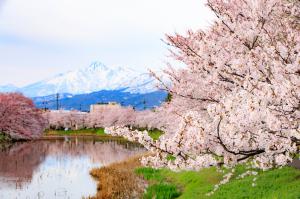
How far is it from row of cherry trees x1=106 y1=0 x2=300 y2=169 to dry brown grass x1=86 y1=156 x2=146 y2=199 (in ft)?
35.7

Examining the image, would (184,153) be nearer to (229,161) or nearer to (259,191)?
(229,161)

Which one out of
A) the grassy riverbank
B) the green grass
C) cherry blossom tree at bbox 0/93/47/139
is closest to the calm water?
the grassy riverbank

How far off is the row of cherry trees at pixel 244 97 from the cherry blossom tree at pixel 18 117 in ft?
172

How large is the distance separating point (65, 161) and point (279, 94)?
1481 inches

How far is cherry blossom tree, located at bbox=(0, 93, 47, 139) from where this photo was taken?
204 ft

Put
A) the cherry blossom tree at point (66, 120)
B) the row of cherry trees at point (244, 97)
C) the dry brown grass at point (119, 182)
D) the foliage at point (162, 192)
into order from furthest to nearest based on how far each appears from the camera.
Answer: the cherry blossom tree at point (66, 120), the dry brown grass at point (119, 182), the foliage at point (162, 192), the row of cherry trees at point (244, 97)

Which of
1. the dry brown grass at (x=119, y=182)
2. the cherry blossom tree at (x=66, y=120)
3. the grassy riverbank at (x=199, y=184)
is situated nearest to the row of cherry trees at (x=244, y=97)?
the grassy riverbank at (x=199, y=184)

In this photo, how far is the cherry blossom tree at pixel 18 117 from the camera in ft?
204

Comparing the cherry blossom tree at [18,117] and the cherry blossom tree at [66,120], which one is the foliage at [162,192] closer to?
the cherry blossom tree at [18,117]

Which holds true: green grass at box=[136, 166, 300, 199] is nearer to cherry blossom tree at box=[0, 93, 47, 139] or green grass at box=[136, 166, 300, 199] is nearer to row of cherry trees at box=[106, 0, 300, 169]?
row of cherry trees at box=[106, 0, 300, 169]

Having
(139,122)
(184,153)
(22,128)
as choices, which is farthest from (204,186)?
(139,122)

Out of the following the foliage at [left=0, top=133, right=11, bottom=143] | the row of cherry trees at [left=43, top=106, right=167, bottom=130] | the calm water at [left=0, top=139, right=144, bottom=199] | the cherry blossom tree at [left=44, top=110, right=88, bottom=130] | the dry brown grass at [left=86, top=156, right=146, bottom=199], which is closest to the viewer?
the dry brown grass at [left=86, top=156, right=146, bottom=199]

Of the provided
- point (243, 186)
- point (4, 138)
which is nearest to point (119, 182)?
point (243, 186)

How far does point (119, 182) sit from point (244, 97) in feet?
63.3
